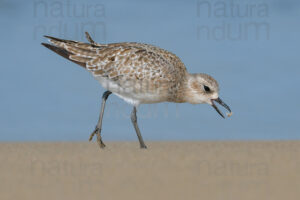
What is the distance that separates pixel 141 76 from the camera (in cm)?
1174

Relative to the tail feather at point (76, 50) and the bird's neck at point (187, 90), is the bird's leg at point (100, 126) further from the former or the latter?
the bird's neck at point (187, 90)

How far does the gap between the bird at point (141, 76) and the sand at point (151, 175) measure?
1731 mm

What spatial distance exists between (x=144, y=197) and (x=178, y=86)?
631 centimetres

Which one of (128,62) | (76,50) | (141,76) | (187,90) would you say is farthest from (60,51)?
(187,90)

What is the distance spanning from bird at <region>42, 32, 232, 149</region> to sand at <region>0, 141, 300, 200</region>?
1731 mm

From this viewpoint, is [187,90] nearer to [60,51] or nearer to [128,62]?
[128,62]

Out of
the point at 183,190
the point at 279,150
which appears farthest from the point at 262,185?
the point at 279,150

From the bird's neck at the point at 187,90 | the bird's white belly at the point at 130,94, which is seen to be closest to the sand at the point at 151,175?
the bird's white belly at the point at 130,94

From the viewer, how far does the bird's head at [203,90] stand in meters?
11.8

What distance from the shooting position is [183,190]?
641 centimetres

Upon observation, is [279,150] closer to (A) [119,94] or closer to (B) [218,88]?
(B) [218,88]

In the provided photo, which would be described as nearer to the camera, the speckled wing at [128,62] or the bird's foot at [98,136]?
the speckled wing at [128,62]

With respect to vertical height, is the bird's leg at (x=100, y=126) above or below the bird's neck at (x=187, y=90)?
below

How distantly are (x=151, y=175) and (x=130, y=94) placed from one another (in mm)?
4582
